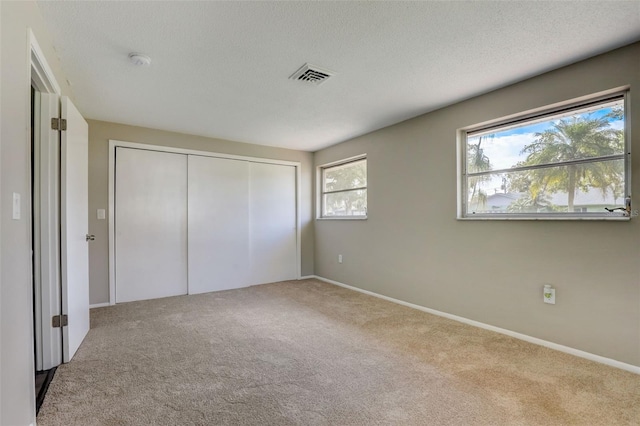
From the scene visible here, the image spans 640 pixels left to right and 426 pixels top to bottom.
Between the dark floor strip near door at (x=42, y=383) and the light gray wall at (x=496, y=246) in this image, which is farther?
the light gray wall at (x=496, y=246)

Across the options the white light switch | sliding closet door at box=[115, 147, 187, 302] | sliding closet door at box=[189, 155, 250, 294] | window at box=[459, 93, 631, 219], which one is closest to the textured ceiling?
window at box=[459, 93, 631, 219]

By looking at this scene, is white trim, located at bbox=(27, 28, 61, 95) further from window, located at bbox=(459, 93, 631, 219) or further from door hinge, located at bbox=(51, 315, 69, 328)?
window, located at bbox=(459, 93, 631, 219)

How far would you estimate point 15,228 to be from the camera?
1.33m

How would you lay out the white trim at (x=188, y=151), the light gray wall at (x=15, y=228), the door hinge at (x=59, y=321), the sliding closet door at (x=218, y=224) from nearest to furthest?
the light gray wall at (x=15, y=228), the door hinge at (x=59, y=321), the white trim at (x=188, y=151), the sliding closet door at (x=218, y=224)

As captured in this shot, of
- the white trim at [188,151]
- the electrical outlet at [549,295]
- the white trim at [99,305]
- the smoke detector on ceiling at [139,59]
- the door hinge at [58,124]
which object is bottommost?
the white trim at [99,305]

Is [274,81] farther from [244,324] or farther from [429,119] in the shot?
[244,324]

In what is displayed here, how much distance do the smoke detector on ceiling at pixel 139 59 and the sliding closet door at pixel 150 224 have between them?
201 cm

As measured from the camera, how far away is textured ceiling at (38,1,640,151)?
71.2 inches

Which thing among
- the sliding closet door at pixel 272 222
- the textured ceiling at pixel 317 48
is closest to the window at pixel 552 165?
the textured ceiling at pixel 317 48

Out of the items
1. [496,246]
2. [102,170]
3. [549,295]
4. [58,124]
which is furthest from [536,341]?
[102,170]

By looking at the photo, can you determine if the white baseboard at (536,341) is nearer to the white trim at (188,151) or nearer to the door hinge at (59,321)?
the white trim at (188,151)

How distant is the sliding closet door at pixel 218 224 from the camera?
4.42 m

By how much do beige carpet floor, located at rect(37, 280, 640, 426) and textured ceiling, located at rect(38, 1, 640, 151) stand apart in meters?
2.29

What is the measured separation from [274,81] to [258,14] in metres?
0.86
